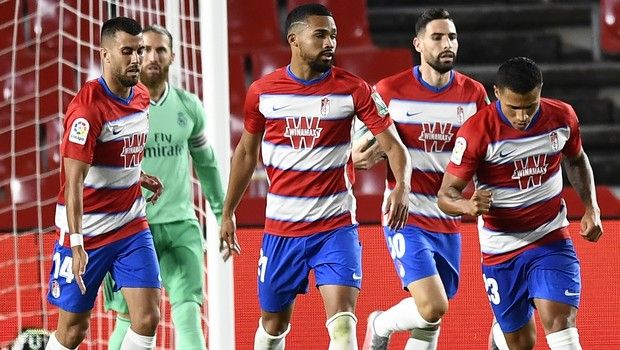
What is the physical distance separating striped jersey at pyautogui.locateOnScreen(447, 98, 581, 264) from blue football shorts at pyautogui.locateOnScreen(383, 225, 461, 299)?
464 millimetres

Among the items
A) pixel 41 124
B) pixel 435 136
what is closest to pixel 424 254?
pixel 435 136

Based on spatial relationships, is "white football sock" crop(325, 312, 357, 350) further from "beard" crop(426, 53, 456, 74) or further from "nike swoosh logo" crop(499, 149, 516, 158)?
"beard" crop(426, 53, 456, 74)

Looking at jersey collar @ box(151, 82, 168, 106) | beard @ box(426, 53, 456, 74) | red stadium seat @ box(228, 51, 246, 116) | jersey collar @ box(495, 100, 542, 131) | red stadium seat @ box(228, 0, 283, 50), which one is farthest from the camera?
red stadium seat @ box(228, 0, 283, 50)

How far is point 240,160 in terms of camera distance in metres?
6.35

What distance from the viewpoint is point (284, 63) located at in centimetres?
1023

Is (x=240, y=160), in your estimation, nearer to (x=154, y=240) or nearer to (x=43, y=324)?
(x=154, y=240)

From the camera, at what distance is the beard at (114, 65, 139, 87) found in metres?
6.15

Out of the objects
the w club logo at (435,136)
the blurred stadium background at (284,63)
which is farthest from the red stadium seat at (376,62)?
the w club logo at (435,136)

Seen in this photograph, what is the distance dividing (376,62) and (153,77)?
3735mm

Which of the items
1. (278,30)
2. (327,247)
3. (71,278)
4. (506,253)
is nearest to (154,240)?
(71,278)

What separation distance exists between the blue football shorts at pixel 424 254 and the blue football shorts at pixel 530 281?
1.33 feet

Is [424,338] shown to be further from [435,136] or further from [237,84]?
[237,84]

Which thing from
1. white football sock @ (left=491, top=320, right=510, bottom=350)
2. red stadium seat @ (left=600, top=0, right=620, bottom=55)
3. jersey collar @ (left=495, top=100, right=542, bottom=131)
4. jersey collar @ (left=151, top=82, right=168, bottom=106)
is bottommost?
white football sock @ (left=491, top=320, right=510, bottom=350)

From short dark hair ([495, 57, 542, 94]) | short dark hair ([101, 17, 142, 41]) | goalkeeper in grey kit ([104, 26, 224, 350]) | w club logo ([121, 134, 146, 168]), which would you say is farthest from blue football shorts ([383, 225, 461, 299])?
short dark hair ([101, 17, 142, 41])
